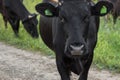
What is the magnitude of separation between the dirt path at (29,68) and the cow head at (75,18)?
8.57 ft

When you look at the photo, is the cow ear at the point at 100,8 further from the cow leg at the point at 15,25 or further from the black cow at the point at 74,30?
the cow leg at the point at 15,25

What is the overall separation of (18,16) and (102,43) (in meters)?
3.83

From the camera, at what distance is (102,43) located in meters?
10.1

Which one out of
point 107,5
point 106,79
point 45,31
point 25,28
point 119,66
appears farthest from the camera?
point 25,28

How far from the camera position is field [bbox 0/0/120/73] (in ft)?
28.6

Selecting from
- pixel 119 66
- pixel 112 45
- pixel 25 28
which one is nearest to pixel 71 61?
pixel 119 66

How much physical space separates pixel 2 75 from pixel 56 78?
1.20 meters

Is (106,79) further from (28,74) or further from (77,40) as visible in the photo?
(77,40)

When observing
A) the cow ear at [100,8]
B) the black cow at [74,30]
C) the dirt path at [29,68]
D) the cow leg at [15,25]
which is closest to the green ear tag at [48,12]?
the black cow at [74,30]

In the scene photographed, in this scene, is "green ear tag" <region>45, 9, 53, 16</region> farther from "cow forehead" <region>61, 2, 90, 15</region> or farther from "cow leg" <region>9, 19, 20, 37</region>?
"cow leg" <region>9, 19, 20, 37</region>

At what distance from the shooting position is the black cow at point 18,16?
40.3 feet

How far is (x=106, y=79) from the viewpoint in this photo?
307 inches

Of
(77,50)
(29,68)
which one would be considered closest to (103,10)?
(77,50)

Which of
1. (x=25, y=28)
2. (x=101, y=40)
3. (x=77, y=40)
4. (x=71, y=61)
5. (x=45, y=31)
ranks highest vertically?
(x=77, y=40)
